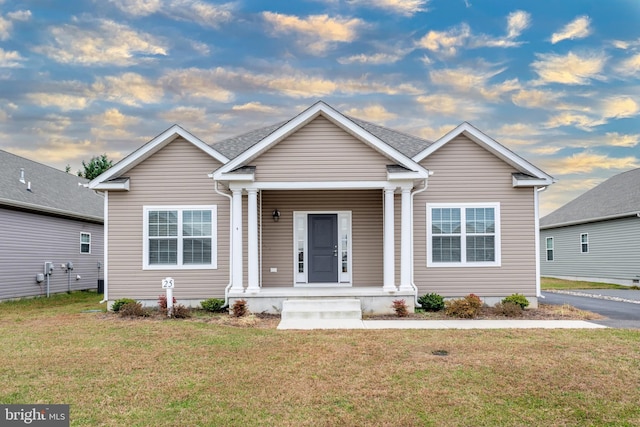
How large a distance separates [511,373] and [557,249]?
76.5 feet

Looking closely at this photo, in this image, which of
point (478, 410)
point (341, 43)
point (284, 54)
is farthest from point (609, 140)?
point (478, 410)

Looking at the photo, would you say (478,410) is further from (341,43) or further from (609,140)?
(609,140)

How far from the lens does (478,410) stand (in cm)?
483

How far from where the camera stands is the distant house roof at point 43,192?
15689 millimetres

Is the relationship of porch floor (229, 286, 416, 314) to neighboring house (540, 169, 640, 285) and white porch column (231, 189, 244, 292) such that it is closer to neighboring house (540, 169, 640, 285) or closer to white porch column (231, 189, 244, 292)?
white porch column (231, 189, 244, 292)

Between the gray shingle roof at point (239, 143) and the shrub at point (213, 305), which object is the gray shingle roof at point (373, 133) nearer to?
the gray shingle roof at point (239, 143)

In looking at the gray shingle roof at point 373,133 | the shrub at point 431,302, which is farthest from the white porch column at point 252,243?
the shrub at point 431,302

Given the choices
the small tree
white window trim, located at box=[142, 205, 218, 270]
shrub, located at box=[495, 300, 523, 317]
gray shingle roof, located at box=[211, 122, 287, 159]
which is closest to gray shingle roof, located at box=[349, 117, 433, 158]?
gray shingle roof, located at box=[211, 122, 287, 159]

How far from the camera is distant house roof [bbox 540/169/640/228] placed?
68.2ft

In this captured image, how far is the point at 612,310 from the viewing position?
12.3 meters

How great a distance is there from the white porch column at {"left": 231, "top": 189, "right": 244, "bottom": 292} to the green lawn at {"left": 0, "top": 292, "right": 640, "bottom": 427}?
89.0 inches

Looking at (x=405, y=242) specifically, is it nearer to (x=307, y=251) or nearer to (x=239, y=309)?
(x=307, y=251)

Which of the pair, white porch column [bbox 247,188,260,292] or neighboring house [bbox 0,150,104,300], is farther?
neighboring house [bbox 0,150,104,300]

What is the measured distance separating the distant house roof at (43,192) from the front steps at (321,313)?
34.2 ft
